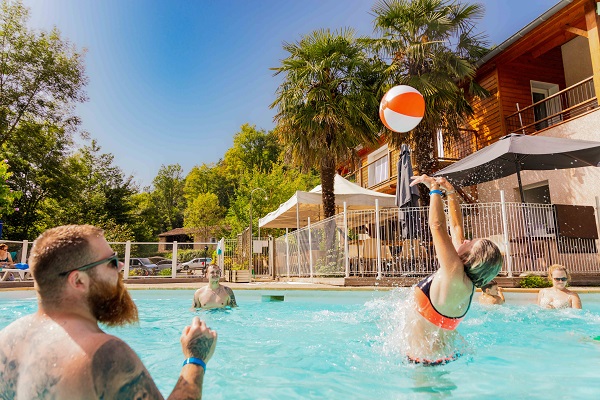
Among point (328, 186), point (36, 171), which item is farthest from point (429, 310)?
point (36, 171)

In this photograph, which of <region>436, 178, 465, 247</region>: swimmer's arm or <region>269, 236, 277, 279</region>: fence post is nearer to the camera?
<region>436, 178, 465, 247</region>: swimmer's arm

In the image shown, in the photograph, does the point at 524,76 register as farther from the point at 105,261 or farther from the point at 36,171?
the point at 36,171

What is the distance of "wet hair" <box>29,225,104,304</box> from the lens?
1.42 meters

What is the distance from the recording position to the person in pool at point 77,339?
1312mm

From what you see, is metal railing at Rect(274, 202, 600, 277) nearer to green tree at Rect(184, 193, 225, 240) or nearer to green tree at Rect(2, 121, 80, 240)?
green tree at Rect(2, 121, 80, 240)

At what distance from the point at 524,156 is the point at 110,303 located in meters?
11.1

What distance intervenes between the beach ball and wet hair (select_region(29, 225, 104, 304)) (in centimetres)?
605

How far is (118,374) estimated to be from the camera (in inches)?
51.8

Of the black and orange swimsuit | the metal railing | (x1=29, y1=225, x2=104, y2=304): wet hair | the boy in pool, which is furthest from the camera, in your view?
the metal railing

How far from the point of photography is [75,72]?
26.8 meters

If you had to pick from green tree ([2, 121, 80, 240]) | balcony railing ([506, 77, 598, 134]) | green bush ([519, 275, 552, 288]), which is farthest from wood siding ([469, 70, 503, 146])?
green tree ([2, 121, 80, 240])

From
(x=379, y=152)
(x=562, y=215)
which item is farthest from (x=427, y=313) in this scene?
(x=379, y=152)

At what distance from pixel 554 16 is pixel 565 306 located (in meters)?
9.91

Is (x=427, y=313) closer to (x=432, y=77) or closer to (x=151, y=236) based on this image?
(x=432, y=77)
